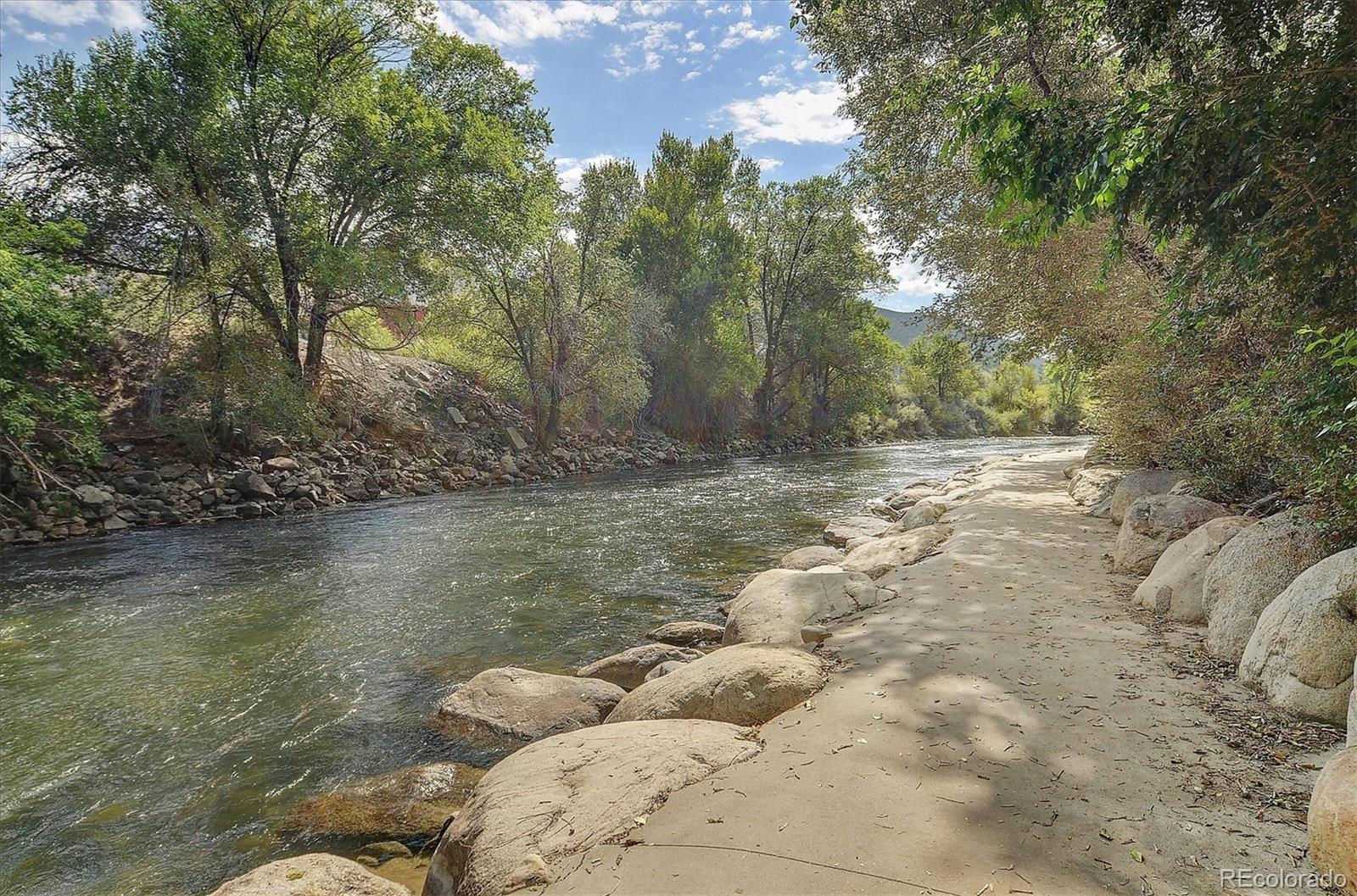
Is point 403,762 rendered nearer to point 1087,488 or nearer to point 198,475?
point 1087,488

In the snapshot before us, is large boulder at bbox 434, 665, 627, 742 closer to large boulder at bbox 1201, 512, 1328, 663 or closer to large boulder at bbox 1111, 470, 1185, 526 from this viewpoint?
large boulder at bbox 1201, 512, 1328, 663

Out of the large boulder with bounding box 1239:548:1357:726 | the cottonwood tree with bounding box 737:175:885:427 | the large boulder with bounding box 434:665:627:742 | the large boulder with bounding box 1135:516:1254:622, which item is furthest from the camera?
the cottonwood tree with bounding box 737:175:885:427

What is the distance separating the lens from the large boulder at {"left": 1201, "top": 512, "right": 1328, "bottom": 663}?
400cm

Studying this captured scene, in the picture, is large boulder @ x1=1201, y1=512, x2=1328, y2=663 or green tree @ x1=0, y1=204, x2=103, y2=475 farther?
green tree @ x1=0, y1=204, x2=103, y2=475

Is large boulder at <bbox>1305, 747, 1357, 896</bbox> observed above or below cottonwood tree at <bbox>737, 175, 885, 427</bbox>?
below

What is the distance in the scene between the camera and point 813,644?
4.96 m

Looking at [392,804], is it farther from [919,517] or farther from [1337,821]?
[919,517]

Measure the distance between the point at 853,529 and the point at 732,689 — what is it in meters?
6.85

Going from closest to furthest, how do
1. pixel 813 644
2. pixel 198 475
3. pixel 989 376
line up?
pixel 813 644, pixel 198 475, pixel 989 376

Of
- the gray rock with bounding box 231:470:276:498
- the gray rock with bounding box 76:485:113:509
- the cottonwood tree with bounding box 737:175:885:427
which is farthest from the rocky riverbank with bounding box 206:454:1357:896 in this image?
the cottonwood tree with bounding box 737:175:885:427

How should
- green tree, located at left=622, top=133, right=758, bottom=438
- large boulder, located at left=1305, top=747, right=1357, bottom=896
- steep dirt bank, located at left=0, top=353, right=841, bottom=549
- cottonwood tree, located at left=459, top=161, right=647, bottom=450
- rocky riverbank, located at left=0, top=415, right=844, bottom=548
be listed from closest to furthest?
large boulder, located at left=1305, top=747, right=1357, bottom=896 → rocky riverbank, located at left=0, top=415, right=844, bottom=548 → steep dirt bank, located at left=0, top=353, right=841, bottom=549 → cottonwood tree, located at left=459, top=161, right=647, bottom=450 → green tree, located at left=622, top=133, right=758, bottom=438

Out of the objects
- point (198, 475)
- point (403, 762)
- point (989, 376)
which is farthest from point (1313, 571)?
point (989, 376)

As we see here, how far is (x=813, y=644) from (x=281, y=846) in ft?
12.4

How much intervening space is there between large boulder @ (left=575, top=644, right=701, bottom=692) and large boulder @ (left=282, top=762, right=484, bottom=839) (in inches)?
57.6
